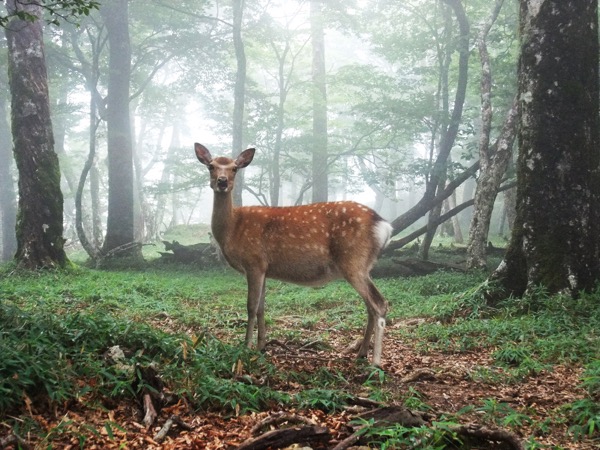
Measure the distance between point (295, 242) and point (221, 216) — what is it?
907 millimetres

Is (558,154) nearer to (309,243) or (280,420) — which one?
(309,243)

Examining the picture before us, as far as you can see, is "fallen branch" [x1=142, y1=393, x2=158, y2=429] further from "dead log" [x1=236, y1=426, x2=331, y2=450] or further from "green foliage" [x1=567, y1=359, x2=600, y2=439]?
"green foliage" [x1=567, y1=359, x2=600, y2=439]

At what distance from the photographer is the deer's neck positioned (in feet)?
20.1

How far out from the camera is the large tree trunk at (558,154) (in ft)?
21.5

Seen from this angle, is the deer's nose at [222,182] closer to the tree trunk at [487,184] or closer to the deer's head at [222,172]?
the deer's head at [222,172]

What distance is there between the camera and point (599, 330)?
5477mm

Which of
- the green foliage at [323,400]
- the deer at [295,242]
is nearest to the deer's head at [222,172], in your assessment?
the deer at [295,242]

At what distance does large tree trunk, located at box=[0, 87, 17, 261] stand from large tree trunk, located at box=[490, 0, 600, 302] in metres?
22.5

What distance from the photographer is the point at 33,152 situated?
1118 centimetres

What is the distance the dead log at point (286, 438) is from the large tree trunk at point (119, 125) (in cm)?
1421

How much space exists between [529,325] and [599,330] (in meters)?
0.69

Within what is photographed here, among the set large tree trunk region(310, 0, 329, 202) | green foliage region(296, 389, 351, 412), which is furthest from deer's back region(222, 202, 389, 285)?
large tree trunk region(310, 0, 329, 202)

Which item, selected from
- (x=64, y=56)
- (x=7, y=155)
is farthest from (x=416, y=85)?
(x=7, y=155)

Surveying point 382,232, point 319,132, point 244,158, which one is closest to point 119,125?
point 319,132
